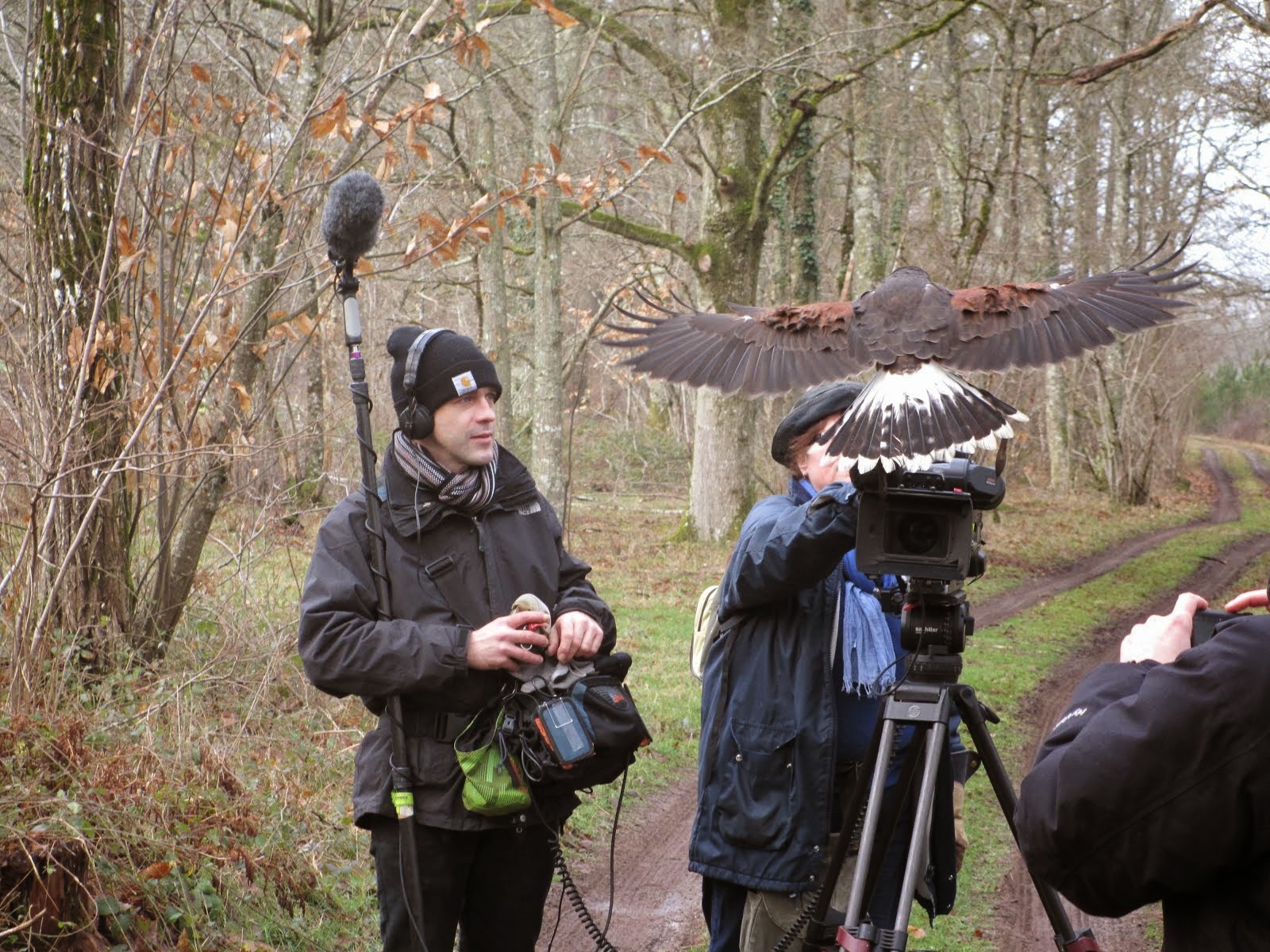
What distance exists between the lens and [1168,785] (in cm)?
149

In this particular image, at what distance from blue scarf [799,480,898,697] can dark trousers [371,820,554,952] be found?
85 cm

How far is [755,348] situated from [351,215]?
1.62m

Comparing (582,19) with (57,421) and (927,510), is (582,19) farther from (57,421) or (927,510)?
(927,510)

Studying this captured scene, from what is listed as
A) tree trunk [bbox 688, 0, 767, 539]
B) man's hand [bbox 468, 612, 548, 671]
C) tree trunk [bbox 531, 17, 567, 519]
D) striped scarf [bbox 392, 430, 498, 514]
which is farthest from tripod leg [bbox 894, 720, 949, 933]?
tree trunk [bbox 688, 0, 767, 539]

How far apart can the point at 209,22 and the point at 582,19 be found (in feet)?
22.8

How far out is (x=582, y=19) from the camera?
11.7 meters

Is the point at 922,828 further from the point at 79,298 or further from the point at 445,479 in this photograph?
the point at 79,298

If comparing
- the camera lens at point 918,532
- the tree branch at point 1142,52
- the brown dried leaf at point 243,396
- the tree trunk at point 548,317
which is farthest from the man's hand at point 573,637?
the tree branch at point 1142,52

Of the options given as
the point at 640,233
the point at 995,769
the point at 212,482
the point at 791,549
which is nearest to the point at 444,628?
the point at 791,549

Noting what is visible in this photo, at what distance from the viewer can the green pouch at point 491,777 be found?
100 inches

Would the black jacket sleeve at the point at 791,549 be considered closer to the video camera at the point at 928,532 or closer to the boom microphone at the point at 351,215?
the video camera at the point at 928,532

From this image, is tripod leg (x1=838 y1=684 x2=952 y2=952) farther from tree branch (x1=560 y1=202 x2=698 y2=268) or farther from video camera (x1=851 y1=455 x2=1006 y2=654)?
tree branch (x1=560 y1=202 x2=698 y2=268)

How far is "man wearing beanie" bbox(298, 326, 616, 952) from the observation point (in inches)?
100

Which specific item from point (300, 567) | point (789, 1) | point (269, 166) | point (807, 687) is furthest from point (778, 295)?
point (807, 687)
